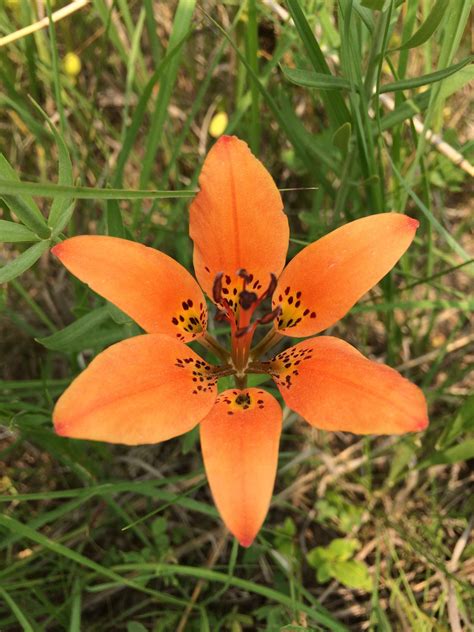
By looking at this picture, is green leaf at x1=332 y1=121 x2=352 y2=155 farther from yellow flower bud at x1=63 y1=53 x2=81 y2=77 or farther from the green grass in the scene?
yellow flower bud at x1=63 y1=53 x2=81 y2=77

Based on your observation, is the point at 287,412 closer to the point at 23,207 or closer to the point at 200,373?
the point at 200,373

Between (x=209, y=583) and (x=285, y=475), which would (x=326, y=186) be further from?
(x=209, y=583)

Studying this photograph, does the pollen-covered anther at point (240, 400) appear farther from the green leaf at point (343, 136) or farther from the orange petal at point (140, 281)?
the green leaf at point (343, 136)

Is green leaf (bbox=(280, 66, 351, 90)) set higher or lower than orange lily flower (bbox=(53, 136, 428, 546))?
higher

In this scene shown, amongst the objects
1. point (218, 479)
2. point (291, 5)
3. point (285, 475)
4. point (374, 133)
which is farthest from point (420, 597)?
point (291, 5)

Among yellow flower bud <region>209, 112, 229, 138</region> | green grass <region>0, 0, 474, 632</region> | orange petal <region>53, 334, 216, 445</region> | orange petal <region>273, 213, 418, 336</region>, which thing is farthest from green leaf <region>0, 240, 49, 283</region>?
yellow flower bud <region>209, 112, 229, 138</region>

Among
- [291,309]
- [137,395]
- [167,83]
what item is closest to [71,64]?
[167,83]
